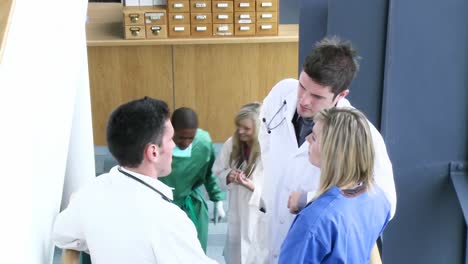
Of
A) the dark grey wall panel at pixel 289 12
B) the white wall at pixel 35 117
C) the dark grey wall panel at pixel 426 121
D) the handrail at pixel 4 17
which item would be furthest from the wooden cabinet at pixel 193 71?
the handrail at pixel 4 17

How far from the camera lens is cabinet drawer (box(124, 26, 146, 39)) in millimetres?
5414

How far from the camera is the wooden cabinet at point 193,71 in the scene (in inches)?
218

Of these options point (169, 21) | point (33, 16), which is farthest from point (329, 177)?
point (169, 21)

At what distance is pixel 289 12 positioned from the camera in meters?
6.89

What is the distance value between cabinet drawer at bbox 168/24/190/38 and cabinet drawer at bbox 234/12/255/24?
0.37 metres

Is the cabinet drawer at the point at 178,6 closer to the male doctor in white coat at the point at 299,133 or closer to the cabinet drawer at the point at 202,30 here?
the cabinet drawer at the point at 202,30

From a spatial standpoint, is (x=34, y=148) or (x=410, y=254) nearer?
(x=34, y=148)

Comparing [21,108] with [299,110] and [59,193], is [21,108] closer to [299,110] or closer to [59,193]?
[59,193]

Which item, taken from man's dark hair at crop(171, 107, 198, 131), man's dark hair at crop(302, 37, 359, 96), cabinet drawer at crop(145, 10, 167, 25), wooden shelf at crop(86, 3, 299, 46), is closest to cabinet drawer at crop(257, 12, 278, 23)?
wooden shelf at crop(86, 3, 299, 46)

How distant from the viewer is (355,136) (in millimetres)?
2068

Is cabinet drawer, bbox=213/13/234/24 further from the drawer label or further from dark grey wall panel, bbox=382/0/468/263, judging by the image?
dark grey wall panel, bbox=382/0/468/263

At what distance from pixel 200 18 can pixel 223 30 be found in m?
0.20

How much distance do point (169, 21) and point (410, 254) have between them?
9.27 ft

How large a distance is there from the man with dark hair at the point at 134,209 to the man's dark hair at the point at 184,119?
1.25 m
